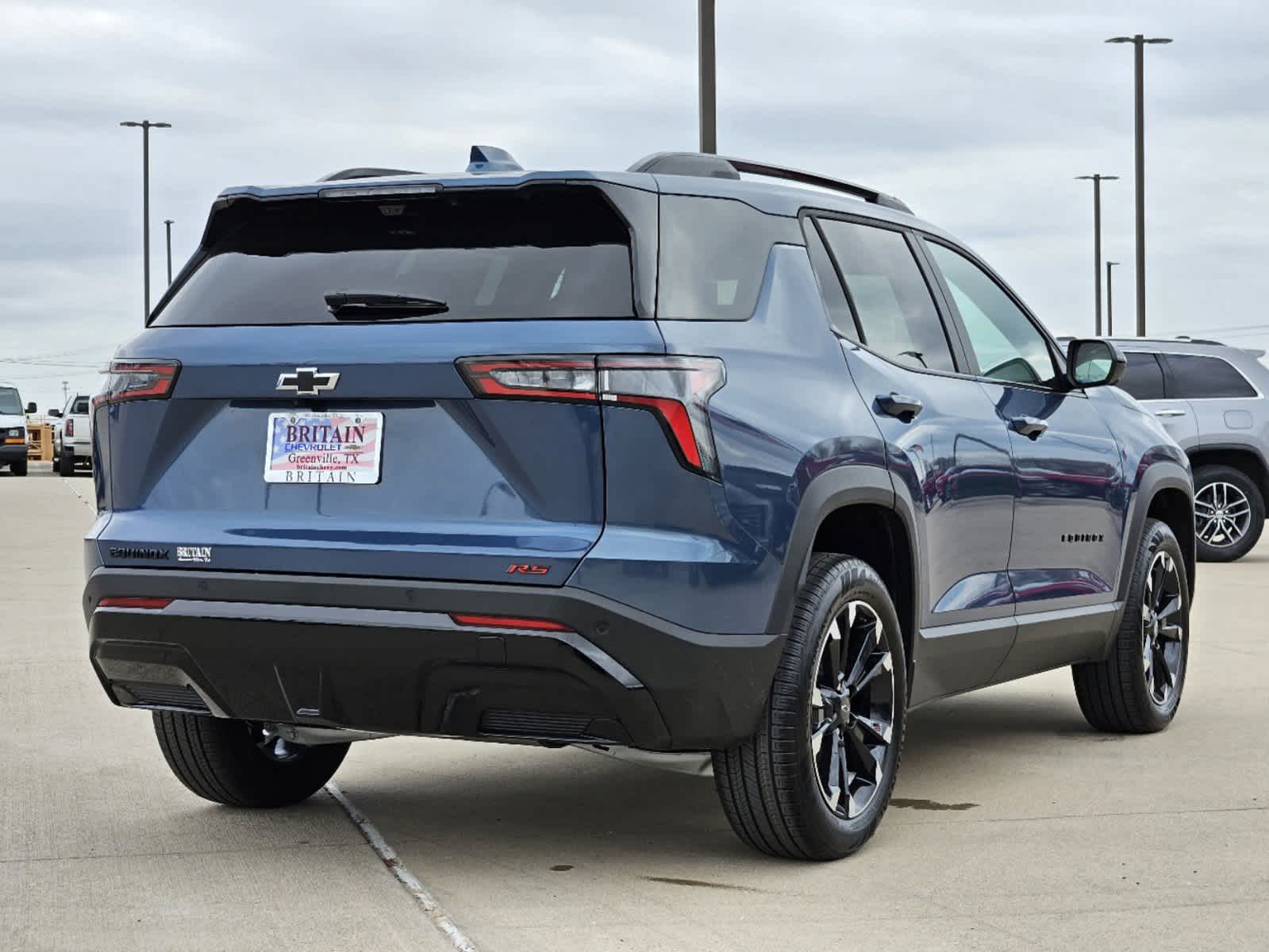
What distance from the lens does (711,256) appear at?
5.00 metres

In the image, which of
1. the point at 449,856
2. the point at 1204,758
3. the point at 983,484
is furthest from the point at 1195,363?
the point at 449,856

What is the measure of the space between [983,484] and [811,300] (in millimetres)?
1075

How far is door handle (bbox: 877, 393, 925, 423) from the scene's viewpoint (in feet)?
17.8

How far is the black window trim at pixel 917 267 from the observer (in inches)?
217

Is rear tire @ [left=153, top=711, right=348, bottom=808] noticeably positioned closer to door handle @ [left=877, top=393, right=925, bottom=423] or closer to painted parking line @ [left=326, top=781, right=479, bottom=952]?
painted parking line @ [left=326, top=781, right=479, bottom=952]

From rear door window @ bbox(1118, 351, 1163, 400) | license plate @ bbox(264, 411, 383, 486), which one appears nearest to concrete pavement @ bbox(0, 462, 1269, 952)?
license plate @ bbox(264, 411, 383, 486)

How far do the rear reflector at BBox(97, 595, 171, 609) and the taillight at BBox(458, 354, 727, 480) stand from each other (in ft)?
3.27

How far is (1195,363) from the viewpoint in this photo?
55.4 feet

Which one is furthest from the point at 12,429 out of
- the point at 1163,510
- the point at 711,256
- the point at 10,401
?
the point at 711,256

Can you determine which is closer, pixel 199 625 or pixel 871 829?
pixel 199 625

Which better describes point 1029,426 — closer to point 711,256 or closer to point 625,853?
point 711,256

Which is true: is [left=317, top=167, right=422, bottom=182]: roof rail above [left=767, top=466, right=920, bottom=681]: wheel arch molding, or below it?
above

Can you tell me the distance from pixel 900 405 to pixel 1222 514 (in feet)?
40.9

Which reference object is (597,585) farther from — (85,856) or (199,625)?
(85,856)
